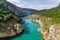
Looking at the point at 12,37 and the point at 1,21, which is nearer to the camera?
the point at 12,37

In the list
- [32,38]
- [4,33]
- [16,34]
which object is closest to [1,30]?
[4,33]

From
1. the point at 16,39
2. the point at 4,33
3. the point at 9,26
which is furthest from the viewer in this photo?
the point at 9,26

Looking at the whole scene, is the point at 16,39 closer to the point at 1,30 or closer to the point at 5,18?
the point at 1,30

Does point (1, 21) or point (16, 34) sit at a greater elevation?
point (1, 21)

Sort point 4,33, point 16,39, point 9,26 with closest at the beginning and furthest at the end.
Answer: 1. point 16,39
2. point 4,33
3. point 9,26

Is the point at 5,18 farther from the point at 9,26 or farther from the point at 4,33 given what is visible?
the point at 4,33

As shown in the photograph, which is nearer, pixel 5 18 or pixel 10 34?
pixel 10 34

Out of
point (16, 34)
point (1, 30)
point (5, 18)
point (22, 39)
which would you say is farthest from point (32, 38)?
point (5, 18)

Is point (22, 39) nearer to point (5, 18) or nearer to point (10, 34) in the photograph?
point (10, 34)

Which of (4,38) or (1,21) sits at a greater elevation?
(1,21)
